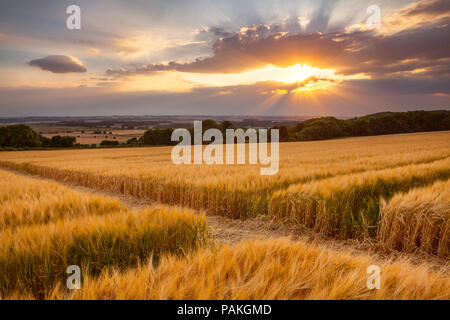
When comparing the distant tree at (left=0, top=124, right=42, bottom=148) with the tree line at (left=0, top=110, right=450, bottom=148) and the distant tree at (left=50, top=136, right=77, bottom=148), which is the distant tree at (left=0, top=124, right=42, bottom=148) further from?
the distant tree at (left=50, top=136, right=77, bottom=148)

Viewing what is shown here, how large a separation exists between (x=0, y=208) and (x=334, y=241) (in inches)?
242

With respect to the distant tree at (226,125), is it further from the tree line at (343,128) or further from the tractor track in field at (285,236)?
the tractor track in field at (285,236)

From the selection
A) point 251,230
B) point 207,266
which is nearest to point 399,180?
point 251,230

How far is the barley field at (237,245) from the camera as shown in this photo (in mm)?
1672

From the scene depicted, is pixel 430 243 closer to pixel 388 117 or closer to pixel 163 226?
pixel 163 226

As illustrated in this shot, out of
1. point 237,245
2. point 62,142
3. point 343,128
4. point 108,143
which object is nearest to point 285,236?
point 237,245

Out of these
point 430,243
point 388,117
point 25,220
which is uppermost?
point 388,117

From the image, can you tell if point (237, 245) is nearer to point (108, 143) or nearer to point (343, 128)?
point (108, 143)

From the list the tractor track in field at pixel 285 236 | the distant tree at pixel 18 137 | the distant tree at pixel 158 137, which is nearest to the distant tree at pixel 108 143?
the distant tree at pixel 158 137

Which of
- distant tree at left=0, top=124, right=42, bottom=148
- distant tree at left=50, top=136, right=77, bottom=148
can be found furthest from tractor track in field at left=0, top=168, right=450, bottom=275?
distant tree at left=0, top=124, right=42, bottom=148

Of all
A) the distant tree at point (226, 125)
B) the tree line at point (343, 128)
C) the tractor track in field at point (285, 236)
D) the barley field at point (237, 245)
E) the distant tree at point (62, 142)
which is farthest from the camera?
the tree line at point (343, 128)
